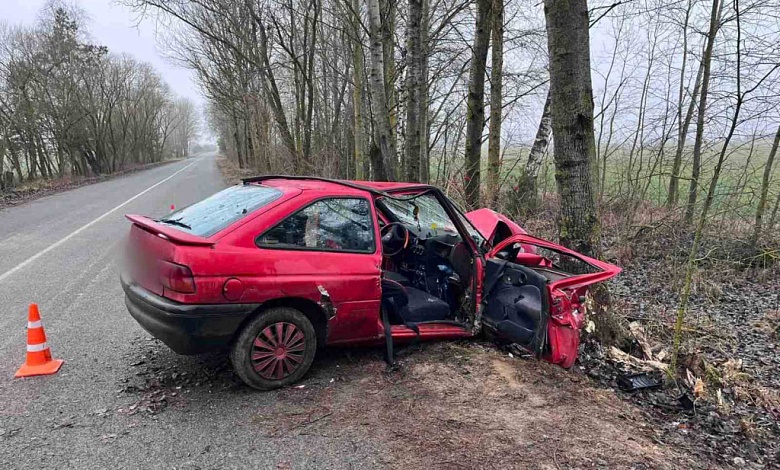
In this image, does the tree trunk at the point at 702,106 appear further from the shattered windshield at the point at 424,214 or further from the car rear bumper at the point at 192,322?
the car rear bumper at the point at 192,322

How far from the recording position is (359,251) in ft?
12.8

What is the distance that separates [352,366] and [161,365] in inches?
63.1

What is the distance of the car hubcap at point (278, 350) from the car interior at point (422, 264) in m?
0.85

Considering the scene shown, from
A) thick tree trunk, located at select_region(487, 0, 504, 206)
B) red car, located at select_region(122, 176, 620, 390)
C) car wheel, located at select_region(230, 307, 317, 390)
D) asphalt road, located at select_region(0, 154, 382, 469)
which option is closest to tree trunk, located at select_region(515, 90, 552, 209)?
thick tree trunk, located at select_region(487, 0, 504, 206)

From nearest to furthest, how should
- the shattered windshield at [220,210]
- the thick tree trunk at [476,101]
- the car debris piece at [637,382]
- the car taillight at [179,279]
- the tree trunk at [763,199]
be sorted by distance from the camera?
the car taillight at [179,279] < the shattered windshield at [220,210] < the car debris piece at [637,382] < the tree trunk at [763,199] < the thick tree trunk at [476,101]

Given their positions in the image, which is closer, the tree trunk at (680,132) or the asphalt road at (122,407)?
the asphalt road at (122,407)

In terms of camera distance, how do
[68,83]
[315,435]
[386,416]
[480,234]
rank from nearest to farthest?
[315,435]
[386,416]
[480,234]
[68,83]

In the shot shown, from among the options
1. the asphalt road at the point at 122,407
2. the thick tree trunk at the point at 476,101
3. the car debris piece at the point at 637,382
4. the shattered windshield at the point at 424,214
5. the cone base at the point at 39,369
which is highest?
the thick tree trunk at the point at 476,101

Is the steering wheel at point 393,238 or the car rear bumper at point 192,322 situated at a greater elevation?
the steering wheel at point 393,238

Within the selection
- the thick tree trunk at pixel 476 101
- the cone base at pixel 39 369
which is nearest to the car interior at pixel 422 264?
the cone base at pixel 39 369

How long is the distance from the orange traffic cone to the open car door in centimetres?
367

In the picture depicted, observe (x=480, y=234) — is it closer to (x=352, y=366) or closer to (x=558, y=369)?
(x=558, y=369)

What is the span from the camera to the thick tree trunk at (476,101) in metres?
9.13

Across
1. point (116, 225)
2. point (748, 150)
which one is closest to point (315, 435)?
point (748, 150)
